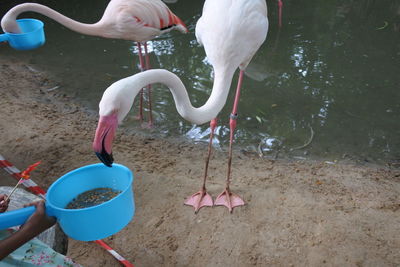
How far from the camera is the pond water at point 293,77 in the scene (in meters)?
3.97

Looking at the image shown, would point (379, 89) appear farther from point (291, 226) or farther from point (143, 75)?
point (143, 75)

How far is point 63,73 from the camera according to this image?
5.15 meters

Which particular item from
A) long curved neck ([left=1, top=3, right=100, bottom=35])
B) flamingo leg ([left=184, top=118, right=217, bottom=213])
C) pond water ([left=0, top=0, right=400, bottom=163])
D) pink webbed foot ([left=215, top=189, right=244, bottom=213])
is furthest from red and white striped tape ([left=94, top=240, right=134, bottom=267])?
long curved neck ([left=1, top=3, right=100, bottom=35])

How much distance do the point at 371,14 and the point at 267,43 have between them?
2.58 metres

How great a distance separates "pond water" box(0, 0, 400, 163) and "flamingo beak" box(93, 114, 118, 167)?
2209 millimetres

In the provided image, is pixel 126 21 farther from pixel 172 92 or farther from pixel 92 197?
pixel 92 197

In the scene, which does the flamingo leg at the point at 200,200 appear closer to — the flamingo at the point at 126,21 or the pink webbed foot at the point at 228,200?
the pink webbed foot at the point at 228,200

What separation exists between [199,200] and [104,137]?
1414mm

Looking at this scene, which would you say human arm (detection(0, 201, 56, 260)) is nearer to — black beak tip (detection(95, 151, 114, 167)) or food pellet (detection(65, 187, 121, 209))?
black beak tip (detection(95, 151, 114, 167))

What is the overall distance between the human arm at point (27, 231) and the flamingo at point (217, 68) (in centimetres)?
38

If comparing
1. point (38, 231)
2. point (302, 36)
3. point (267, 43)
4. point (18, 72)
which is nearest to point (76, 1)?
point (18, 72)

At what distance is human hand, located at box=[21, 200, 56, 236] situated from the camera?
4.93 feet

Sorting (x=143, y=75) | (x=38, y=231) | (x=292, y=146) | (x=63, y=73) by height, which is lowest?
(x=292, y=146)

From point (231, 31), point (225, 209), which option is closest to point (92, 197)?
point (225, 209)
